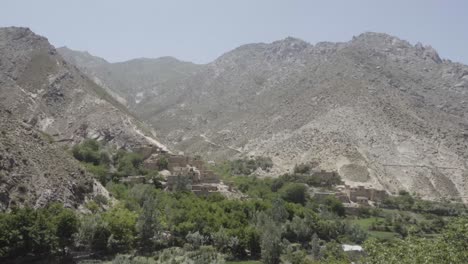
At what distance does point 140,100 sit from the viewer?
165875 millimetres

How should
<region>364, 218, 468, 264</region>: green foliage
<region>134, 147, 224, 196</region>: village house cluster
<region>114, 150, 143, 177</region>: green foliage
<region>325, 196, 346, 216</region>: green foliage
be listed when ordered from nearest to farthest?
<region>364, 218, 468, 264</region>: green foliage, <region>134, 147, 224, 196</region>: village house cluster, <region>114, 150, 143, 177</region>: green foliage, <region>325, 196, 346, 216</region>: green foliage

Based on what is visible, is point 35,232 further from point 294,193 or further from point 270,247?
point 294,193

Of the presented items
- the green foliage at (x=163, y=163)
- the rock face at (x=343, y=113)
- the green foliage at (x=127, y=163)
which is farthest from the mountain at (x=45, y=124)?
the rock face at (x=343, y=113)

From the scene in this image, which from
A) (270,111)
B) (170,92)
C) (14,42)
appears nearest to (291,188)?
(270,111)

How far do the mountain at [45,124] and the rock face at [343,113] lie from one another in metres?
26.0

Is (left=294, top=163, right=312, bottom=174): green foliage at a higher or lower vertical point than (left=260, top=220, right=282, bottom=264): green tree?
higher

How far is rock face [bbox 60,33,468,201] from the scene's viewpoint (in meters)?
84.5

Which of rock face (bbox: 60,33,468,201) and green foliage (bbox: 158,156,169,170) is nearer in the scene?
green foliage (bbox: 158,156,169,170)

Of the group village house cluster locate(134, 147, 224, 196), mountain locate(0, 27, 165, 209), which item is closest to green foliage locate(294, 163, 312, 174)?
village house cluster locate(134, 147, 224, 196)

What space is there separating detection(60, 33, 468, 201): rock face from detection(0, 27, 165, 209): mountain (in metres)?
26.0

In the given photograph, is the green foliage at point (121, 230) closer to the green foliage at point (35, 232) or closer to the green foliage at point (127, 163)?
the green foliage at point (35, 232)

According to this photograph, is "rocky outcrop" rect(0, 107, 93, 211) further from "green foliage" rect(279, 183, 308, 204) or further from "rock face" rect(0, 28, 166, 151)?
"rock face" rect(0, 28, 166, 151)

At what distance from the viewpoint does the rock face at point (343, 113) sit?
8450cm

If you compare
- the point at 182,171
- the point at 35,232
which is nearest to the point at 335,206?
the point at 182,171
